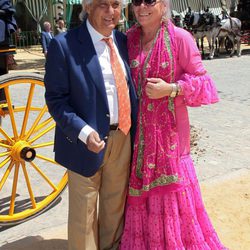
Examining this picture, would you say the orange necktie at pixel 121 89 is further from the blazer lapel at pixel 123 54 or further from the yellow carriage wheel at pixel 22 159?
the yellow carriage wheel at pixel 22 159

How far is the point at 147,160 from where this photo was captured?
99.7 inches

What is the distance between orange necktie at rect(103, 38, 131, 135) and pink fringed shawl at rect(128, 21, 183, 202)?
0.40ft

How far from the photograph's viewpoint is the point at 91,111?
228 centimetres

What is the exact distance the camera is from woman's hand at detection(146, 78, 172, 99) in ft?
7.73

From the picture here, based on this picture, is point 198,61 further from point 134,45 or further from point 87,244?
point 87,244

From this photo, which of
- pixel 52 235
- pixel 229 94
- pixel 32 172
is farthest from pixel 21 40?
pixel 52 235

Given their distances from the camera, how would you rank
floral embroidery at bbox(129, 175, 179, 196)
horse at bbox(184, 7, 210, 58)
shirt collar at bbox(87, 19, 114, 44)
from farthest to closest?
horse at bbox(184, 7, 210, 58) → floral embroidery at bbox(129, 175, 179, 196) → shirt collar at bbox(87, 19, 114, 44)

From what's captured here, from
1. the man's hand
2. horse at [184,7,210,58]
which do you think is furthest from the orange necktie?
horse at [184,7,210,58]

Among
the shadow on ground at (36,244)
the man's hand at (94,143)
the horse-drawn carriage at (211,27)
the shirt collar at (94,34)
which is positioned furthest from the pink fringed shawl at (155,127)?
the horse-drawn carriage at (211,27)

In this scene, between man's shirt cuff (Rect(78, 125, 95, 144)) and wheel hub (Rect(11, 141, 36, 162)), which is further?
wheel hub (Rect(11, 141, 36, 162))

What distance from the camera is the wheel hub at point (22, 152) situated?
3.28 m

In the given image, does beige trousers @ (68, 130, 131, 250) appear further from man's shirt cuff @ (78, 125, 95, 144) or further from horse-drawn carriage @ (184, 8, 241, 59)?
horse-drawn carriage @ (184, 8, 241, 59)

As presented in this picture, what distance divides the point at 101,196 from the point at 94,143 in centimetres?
58

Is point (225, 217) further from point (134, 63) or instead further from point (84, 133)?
point (84, 133)
